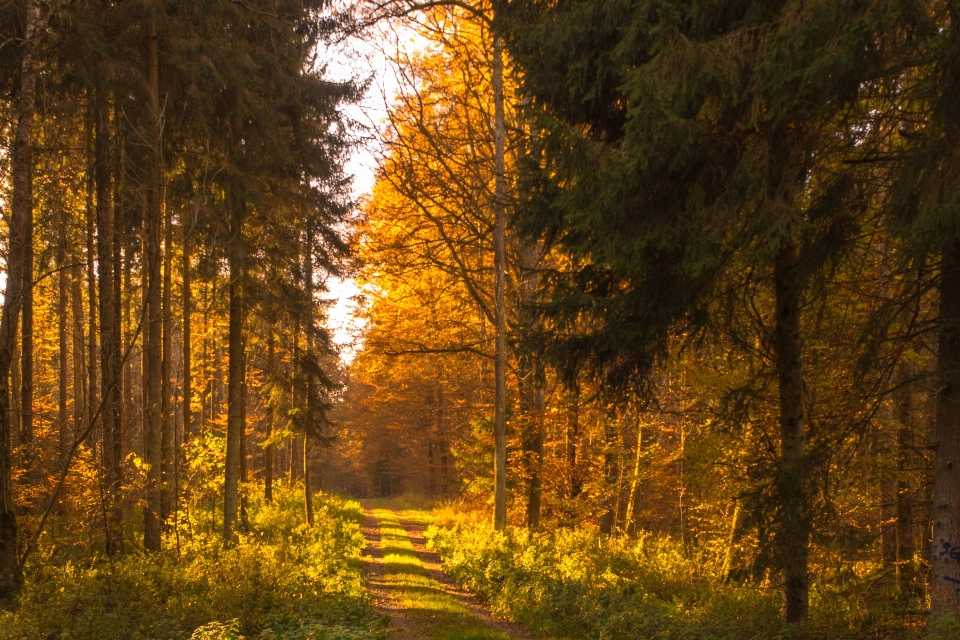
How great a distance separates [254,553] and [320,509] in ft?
39.2

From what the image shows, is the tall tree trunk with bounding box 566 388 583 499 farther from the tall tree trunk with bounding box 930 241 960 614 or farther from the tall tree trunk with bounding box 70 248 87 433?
the tall tree trunk with bounding box 70 248 87 433

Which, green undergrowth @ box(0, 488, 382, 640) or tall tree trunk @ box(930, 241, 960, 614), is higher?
tall tree trunk @ box(930, 241, 960, 614)

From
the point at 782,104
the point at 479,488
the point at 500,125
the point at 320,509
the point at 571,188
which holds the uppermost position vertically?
the point at 500,125

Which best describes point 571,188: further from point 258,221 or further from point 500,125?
point 258,221

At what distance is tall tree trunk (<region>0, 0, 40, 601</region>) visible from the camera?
7652mm

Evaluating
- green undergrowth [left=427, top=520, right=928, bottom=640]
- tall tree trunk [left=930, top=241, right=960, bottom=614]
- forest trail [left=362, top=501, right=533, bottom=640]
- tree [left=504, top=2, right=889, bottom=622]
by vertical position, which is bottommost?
forest trail [left=362, top=501, right=533, bottom=640]

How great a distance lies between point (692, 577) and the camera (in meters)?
10.8

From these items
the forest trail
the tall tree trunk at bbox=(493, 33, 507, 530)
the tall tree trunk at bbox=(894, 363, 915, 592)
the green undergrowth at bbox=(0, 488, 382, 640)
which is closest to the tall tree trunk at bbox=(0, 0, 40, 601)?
the green undergrowth at bbox=(0, 488, 382, 640)

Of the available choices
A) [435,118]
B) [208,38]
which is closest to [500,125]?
[435,118]

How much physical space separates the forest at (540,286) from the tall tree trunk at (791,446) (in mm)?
34

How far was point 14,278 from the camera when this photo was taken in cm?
777

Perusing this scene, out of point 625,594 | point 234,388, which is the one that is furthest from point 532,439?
point 234,388

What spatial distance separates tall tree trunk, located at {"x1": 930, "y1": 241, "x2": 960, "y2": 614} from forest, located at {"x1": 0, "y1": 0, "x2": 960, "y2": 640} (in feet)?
0.09

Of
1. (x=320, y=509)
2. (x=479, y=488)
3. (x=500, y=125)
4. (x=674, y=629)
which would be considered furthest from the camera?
(x=320, y=509)
